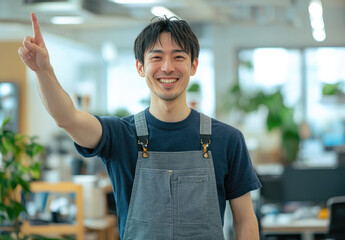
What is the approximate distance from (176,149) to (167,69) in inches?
10.3

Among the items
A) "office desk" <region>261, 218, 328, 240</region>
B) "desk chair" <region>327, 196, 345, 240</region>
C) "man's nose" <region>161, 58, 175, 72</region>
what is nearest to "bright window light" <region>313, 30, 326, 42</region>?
"office desk" <region>261, 218, 328, 240</region>

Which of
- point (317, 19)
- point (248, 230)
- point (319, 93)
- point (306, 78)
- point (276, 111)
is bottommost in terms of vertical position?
point (248, 230)

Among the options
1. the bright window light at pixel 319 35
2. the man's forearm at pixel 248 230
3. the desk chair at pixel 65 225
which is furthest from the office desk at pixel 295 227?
the bright window light at pixel 319 35

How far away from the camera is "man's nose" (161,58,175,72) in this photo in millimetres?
1737

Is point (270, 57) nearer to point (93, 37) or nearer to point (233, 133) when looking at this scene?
point (93, 37)

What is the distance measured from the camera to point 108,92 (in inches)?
462

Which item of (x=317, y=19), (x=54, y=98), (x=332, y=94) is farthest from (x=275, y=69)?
(x=54, y=98)

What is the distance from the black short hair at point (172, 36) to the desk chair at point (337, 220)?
2.91 metres

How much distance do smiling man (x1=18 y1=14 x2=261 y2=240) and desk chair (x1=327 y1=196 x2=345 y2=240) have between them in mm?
2722

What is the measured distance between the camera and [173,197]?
5.82 ft

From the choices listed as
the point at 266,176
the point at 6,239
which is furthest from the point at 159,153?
the point at 266,176

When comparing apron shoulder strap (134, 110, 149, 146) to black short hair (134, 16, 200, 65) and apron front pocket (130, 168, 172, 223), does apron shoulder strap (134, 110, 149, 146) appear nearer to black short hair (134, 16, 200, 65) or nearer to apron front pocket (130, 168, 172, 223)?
apron front pocket (130, 168, 172, 223)

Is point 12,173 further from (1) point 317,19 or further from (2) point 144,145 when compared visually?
(1) point 317,19

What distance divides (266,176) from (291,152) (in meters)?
2.56
